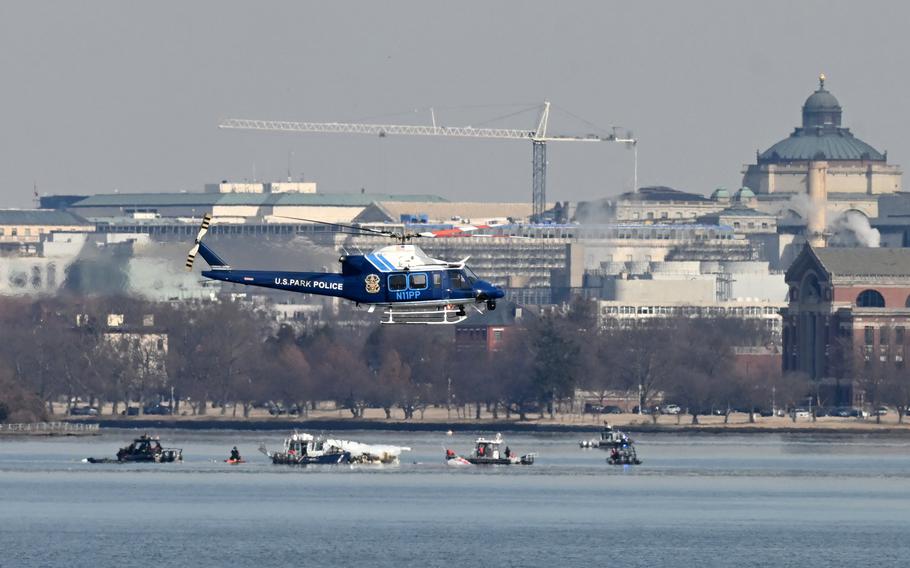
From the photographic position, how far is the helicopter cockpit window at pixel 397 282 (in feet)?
397

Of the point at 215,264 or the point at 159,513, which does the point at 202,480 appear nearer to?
the point at 159,513

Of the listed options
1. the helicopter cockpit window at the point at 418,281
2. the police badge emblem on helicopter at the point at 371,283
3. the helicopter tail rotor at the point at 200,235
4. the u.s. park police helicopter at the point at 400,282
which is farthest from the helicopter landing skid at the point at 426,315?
the helicopter tail rotor at the point at 200,235

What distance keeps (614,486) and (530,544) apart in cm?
3585

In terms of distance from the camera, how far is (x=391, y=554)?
15312 centimetres

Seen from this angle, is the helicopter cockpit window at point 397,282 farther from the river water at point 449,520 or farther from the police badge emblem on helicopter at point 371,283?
the river water at point 449,520

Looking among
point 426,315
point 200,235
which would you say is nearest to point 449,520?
point 426,315

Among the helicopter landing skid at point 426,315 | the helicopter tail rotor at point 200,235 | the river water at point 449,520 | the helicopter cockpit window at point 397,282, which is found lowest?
the river water at point 449,520

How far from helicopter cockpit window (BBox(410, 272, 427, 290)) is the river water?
2991 centimetres

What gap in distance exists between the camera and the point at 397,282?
12112cm

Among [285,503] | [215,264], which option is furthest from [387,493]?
[215,264]

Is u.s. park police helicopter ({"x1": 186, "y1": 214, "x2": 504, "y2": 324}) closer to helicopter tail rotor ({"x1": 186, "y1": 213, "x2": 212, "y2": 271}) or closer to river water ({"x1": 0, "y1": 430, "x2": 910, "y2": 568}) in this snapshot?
helicopter tail rotor ({"x1": 186, "y1": 213, "x2": 212, "y2": 271})

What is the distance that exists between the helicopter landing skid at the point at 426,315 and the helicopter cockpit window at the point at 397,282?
83cm

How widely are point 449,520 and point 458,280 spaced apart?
4777cm

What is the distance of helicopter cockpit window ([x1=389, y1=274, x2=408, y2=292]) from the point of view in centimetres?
12100
